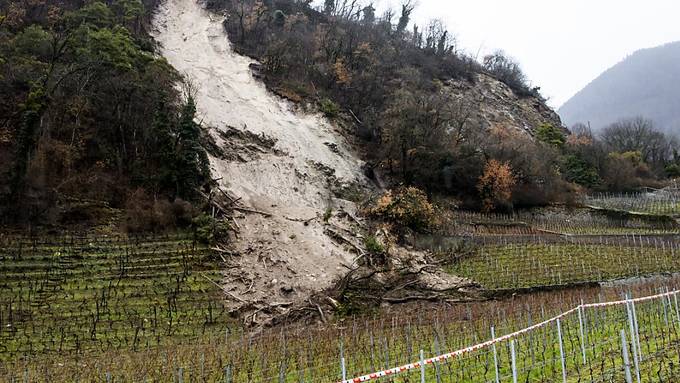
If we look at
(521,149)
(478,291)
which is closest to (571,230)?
(521,149)

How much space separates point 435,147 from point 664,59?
16817 cm

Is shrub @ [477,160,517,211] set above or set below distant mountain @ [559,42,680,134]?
below

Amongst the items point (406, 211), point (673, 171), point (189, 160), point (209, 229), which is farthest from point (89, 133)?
point (673, 171)

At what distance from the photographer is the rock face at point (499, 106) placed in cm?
5503

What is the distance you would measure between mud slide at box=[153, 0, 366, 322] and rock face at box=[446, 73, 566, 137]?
21.4m

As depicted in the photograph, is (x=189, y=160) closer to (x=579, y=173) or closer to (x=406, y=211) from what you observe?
(x=406, y=211)

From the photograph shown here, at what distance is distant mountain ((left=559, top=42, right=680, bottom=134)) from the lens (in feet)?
463

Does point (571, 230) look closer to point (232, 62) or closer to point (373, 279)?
point (373, 279)

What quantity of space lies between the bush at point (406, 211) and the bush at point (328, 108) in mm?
12981

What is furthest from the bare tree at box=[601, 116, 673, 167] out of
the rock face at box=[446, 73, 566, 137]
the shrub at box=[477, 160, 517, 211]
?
the shrub at box=[477, 160, 517, 211]

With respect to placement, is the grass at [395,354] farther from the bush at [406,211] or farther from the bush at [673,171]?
the bush at [673,171]

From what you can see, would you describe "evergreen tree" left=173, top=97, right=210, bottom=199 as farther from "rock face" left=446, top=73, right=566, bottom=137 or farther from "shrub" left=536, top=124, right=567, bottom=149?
"shrub" left=536, top=124, right=567, bottom=149

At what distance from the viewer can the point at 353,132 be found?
4116 centimetres

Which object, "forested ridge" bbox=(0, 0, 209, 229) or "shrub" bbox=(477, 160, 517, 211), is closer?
"forested ridge" bbox=(0, 0, 209, 229)
